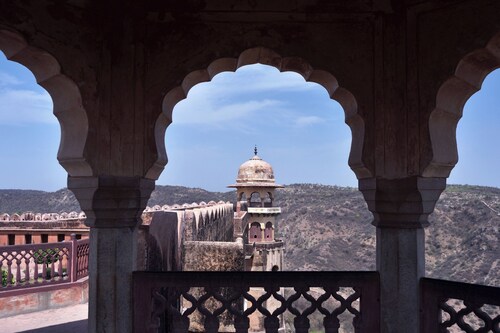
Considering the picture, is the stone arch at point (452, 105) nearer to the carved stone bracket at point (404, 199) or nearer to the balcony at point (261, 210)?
the carved stone bracket at point (404, 199)

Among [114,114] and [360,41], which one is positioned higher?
[360,41]

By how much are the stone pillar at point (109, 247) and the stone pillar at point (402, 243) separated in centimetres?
192

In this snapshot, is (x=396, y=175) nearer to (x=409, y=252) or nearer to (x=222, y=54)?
(x=409, y=252)

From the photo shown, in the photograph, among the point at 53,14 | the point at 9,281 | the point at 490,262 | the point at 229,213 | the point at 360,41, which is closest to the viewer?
the point at 53,14

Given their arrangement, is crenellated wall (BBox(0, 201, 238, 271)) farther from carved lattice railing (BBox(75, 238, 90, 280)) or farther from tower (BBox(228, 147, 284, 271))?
tower (BBox(228, 147, 284, 271))

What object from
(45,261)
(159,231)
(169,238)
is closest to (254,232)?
(45,261)

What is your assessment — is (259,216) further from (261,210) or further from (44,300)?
(44,300)

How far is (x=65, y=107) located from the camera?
3.51 metres

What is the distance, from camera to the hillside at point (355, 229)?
133 ft

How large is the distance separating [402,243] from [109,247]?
2.26 m

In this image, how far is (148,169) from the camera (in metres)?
3.52

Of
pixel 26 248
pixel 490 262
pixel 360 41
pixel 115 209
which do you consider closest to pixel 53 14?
pixel 115 209

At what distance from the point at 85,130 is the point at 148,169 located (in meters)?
0.56

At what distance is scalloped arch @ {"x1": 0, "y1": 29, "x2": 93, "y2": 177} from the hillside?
3712 cm
